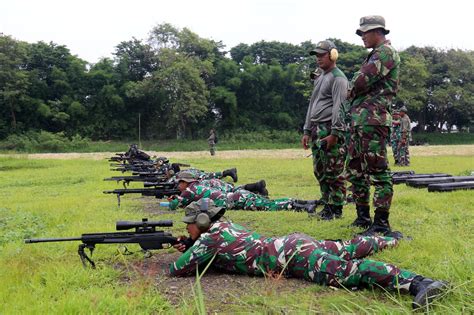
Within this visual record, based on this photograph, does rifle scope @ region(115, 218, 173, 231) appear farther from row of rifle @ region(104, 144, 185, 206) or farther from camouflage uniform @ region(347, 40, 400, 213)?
row of rifle @ region(104, 144, 185, 206)

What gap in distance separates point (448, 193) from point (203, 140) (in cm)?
3342

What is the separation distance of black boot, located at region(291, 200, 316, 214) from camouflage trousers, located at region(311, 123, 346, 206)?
1.53ft

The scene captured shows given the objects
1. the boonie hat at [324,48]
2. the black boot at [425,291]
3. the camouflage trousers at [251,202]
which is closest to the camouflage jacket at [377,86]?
the boonie hat at [324,48]

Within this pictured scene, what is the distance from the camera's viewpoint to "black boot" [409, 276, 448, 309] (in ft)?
7.97

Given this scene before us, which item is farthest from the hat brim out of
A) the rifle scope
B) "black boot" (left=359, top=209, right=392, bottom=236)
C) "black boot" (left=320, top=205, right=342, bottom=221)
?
the rifle scope

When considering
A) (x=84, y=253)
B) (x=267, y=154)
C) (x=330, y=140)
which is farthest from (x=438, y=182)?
(x=267, y=154)

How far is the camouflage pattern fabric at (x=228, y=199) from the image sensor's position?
248 inches

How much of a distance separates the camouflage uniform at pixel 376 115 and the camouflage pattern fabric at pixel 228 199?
7.21 ft

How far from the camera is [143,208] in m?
7.32

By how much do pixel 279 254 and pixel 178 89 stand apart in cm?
3532

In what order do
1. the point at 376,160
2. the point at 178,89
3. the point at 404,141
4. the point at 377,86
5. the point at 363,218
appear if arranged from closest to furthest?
1. the point at 376,160
2. the point at 377,86
3. the point at 363,218
4. the point at 404,141
5. the point at 178,89

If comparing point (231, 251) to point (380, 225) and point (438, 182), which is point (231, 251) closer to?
point (380, 225)

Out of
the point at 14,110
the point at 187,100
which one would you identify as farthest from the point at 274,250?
the point at 14,110

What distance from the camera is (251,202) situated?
653 cm
